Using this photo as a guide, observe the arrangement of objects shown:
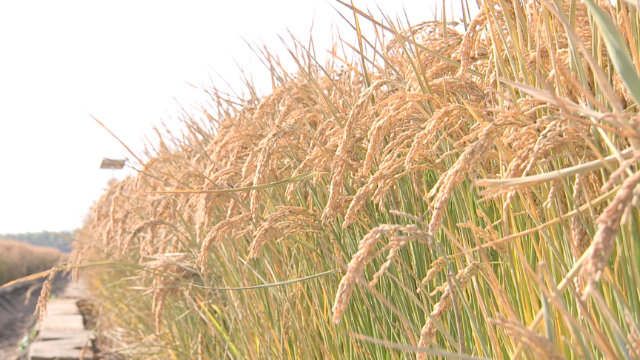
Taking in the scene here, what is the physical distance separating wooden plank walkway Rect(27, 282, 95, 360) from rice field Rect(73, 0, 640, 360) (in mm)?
2768

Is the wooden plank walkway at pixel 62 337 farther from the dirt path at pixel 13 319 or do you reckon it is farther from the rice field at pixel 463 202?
the rice field at pixel 463 202

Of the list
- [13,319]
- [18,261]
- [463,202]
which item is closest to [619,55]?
[463,202]

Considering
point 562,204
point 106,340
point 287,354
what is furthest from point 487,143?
point 106,340

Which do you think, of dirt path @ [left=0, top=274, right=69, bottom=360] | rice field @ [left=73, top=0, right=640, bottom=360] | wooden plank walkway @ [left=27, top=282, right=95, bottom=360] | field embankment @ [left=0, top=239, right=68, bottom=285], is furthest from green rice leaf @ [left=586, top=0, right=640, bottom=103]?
field embankment @ [left=0, top=239, right=68, bottom=285]

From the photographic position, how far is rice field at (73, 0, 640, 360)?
707mm

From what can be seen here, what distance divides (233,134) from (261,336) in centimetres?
87

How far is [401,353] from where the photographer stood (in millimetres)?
1528

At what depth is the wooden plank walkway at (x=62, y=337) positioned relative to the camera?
4.91 m

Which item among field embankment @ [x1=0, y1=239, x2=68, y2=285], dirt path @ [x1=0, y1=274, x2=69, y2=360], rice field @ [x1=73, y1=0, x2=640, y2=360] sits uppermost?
field embankment @ [x1=0, y1=239, x2=68, y2=285]

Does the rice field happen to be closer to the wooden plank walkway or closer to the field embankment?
the wooden plank walkway

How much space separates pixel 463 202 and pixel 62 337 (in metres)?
5.55

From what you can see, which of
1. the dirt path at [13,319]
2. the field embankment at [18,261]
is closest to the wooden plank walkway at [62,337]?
the dirt path at [13,319]

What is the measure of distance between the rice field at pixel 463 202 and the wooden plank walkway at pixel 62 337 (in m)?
2.77

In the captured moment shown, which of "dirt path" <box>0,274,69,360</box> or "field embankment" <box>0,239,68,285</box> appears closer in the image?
"dirt path" <box>0,274,69,360</box>
